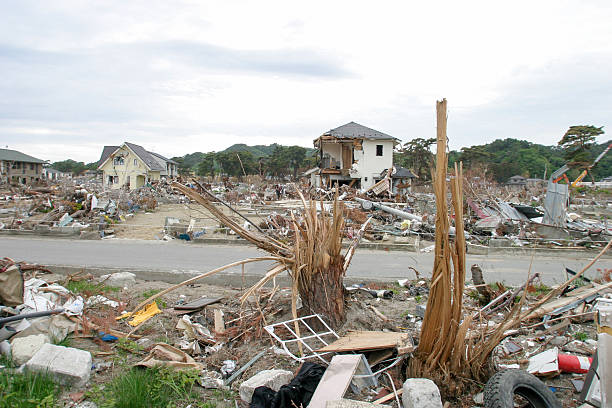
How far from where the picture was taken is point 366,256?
1113 cm

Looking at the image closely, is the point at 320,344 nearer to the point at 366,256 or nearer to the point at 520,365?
the point at 520,365

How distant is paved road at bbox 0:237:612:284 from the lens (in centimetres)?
908

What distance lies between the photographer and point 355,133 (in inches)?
1531

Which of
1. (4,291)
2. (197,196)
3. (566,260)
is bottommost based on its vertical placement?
(566,260)

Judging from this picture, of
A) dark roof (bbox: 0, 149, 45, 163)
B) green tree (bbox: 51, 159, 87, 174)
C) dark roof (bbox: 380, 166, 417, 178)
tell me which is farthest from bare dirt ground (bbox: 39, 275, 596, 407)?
green tree (bbox: 51, 159, 87, 174)

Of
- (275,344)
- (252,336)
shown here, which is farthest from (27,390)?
(275,344)

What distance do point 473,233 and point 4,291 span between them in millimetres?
13659

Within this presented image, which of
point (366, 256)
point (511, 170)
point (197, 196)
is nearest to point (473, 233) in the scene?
point (366, 256)

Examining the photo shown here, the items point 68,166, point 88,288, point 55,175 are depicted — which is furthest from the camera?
point 68,166

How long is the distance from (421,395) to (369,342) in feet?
3.13

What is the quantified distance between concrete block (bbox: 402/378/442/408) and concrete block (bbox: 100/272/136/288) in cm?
594

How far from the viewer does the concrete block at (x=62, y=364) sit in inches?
142

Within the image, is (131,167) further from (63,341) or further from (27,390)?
(27,390)

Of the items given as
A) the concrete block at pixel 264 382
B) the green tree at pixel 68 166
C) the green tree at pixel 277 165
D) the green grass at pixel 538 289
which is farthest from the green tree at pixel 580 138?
the green tree at pixel 68 166
